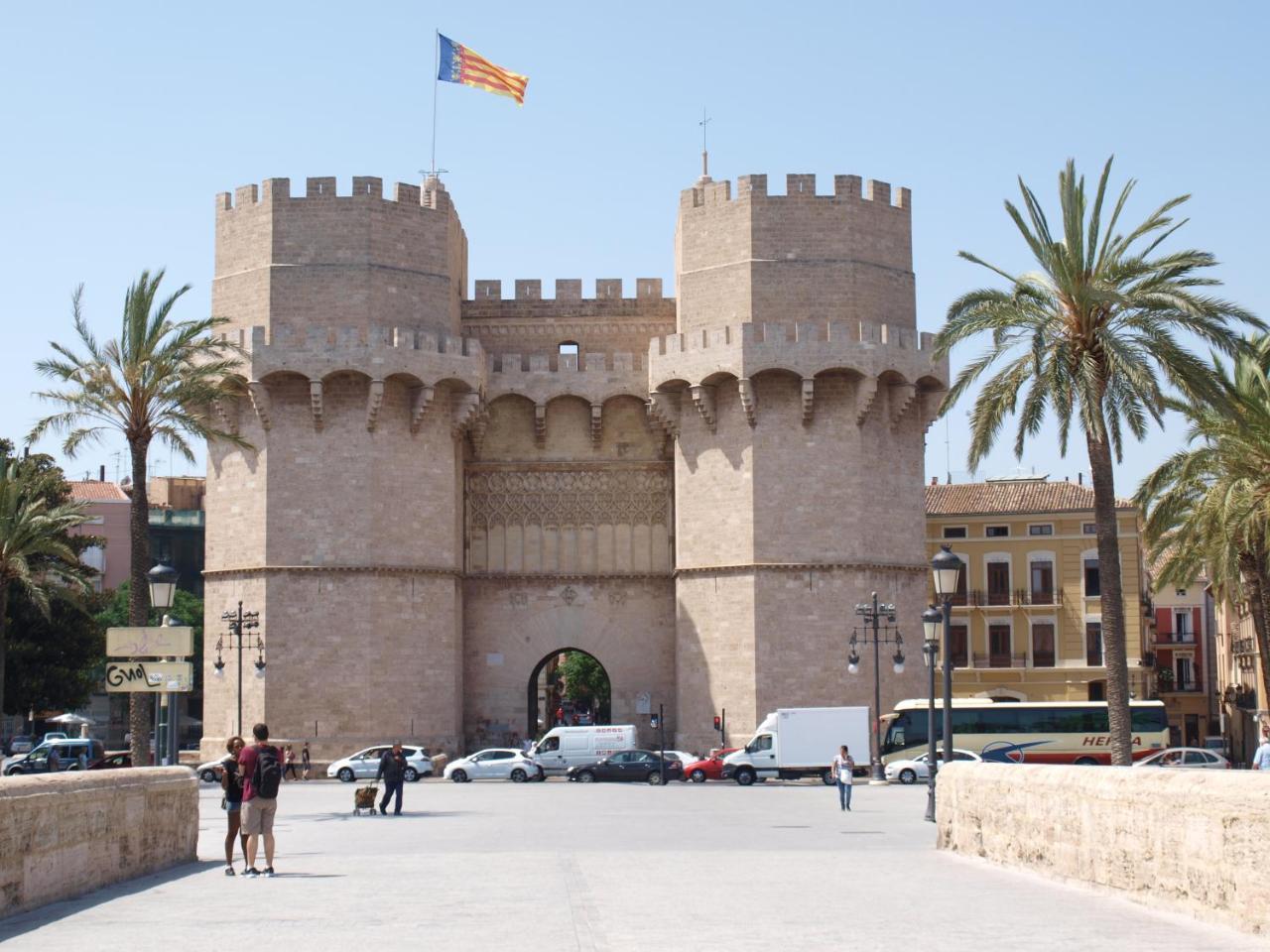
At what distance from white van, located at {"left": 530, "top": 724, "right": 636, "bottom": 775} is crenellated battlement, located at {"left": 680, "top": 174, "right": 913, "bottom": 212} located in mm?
11894

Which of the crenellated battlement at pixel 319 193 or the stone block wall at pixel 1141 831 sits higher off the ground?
the crenellated battlement at pixel 319 193

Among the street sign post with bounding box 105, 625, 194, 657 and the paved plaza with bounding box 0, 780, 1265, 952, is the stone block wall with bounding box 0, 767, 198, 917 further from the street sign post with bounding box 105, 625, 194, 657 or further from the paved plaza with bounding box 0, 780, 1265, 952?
the street sign post with bounding box 105, 625, 194, 657

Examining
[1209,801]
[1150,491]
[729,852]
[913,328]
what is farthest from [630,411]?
[1209,801]

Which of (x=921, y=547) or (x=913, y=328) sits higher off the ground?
(x=913, y=328)

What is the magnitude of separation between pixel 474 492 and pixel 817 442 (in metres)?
8.58

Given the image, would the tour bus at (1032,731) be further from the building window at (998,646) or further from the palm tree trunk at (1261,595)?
the building window at (998,646)

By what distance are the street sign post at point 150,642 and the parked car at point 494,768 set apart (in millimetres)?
16531

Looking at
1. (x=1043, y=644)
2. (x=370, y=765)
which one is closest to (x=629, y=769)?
(x=370, y=765)

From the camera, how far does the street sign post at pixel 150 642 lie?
20.7m

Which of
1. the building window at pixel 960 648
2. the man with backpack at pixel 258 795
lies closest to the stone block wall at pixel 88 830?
the man with backpack at pixel 258 795

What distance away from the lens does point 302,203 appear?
3825cm

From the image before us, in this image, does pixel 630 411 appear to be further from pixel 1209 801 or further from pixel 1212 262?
pixel 1209 801

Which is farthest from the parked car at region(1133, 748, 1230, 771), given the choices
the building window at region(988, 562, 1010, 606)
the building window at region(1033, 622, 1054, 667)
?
the building window at region(988, 562, 1010, 606)

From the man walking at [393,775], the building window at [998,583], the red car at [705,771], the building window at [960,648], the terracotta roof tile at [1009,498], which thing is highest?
the terracotta roof tile at [1009,498]
